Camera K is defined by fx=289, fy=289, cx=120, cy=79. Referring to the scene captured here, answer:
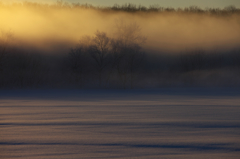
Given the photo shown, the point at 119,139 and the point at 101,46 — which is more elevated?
the point at 101,46

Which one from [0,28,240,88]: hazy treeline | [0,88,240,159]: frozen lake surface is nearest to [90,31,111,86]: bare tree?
[0,28,240,88]: hazy treeline

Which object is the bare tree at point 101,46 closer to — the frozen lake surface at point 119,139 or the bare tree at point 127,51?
the bare tree at point 127,51

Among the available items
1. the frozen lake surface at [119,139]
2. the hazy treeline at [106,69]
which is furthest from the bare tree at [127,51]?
the frozen lake surface at [119,139]

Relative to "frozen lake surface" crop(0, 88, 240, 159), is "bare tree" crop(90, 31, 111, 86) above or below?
above

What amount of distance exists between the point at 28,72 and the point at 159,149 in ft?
201

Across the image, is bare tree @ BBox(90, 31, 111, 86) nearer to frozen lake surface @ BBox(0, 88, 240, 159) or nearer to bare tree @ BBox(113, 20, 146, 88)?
bare tree @ BBox(113, 20, 146, 88)

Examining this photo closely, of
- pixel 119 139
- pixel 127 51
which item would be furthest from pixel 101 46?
pixel 119 139

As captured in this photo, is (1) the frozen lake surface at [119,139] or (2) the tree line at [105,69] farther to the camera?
(2) the tree line at [105,69]

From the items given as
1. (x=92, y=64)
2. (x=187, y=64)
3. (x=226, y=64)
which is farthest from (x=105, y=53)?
(x=226, y=64)

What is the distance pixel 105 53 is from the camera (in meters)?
59.8

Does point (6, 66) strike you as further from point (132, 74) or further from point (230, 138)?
point (230, 138)

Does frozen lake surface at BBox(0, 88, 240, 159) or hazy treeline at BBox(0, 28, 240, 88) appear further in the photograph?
hazy treeline at BBox(0, 28, 240, 88)

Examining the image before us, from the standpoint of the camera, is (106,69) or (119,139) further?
(106,69)

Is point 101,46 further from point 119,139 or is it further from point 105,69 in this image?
point 119,139
